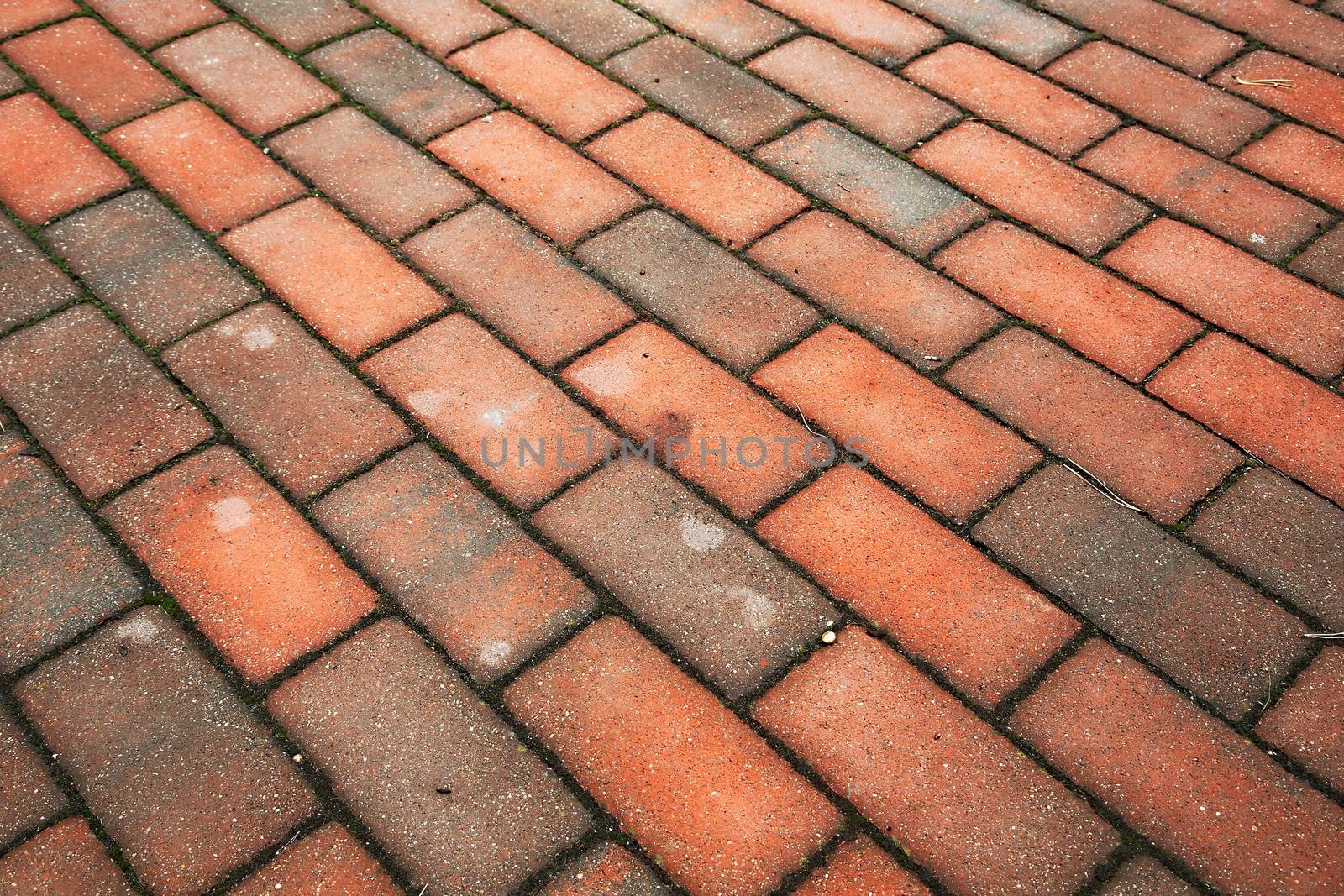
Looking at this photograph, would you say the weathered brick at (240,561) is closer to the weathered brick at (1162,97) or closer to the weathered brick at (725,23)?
the weathered brick at (725,23)

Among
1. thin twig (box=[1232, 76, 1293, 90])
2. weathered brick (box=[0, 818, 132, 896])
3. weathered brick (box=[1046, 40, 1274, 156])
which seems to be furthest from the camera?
thin twig (box=[1232, 76, 1293, 90])

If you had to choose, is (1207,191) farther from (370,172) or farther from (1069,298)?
(370,172)

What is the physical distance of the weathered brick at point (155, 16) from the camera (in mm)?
2613

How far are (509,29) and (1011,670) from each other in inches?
78.2

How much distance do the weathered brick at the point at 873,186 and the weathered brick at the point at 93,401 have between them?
4.35 ft

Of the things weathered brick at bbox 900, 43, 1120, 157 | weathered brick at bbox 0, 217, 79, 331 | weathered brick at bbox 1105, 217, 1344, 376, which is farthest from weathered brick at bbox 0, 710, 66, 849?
weathered brick at bbox 900, 43, 1120, 157

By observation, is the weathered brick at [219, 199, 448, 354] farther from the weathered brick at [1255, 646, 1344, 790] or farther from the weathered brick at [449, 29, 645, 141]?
the weathered brick at [1255, 646, 1344, 790]

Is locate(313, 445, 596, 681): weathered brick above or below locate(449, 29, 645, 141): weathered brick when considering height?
below

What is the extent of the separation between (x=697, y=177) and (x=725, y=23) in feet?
2.08

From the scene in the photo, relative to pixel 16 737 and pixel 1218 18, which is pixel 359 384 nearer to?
pixel 16 737

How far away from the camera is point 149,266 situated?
209 centimetres

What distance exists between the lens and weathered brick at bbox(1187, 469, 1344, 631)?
65.0 inches

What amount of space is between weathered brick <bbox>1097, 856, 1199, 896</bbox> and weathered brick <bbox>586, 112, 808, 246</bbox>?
1.33m

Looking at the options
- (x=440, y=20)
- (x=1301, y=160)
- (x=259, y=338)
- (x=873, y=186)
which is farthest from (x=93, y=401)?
(x=1301, y=160)
